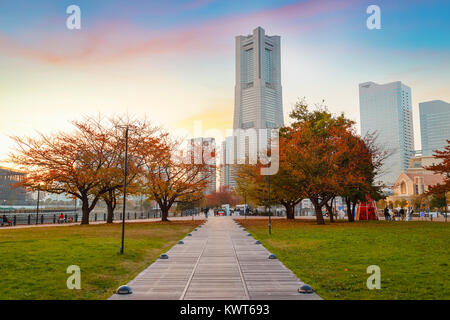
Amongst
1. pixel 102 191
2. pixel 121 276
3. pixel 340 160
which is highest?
pixel 340 160

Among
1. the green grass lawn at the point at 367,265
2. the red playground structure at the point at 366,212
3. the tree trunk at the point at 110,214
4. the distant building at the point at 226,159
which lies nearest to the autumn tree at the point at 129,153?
the tree trunk at the point at 110,214

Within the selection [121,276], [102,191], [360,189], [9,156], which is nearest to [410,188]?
[360,189]

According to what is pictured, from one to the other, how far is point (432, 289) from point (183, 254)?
9031 millimetres

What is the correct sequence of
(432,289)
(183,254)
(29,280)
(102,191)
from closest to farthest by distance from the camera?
1. (432,289)
2. (29,280)
3. (183,254)
4. (102,191)

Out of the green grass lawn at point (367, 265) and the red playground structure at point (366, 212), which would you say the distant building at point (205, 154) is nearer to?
the red playground structure at point (366, 212)

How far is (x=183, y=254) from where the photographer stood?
563 inches

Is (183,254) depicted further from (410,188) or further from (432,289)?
(410,188)

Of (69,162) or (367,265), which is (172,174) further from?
(367,265)

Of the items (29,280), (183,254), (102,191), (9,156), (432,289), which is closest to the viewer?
(432,289)

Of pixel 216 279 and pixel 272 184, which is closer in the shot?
pixel 216 279

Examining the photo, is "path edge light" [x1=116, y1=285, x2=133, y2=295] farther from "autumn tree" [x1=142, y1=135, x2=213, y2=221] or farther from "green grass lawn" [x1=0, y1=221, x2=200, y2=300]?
"autumn tree" [x1=142, y1=135, x2=213, y2=221]

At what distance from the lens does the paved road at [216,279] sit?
25.8 feet

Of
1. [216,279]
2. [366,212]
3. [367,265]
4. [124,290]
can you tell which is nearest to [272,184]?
[366,212]

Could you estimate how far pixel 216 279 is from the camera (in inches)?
376
